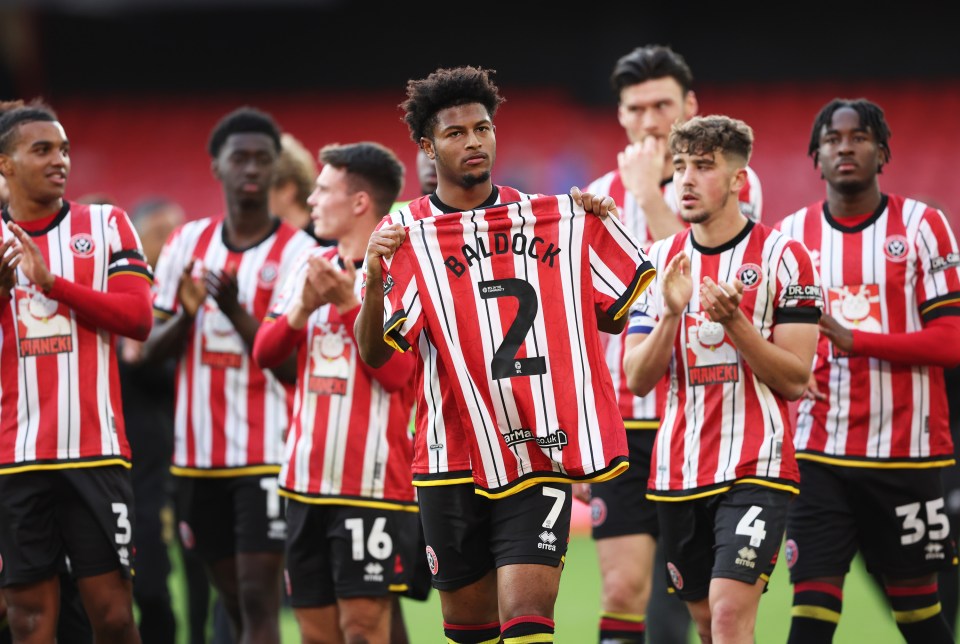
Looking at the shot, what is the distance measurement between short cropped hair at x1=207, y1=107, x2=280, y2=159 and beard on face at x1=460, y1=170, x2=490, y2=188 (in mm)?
2725

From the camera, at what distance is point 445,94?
4.81 meters

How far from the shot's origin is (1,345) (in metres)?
5.75

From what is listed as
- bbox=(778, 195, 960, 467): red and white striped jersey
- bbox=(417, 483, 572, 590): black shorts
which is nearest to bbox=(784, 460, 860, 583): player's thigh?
bbox=(778, 195, 960, 467): red and white striped jersey

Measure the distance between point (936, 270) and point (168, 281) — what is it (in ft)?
12.7

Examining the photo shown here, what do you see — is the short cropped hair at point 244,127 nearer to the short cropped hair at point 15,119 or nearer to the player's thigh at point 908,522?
the short cropped hair at point 15,119

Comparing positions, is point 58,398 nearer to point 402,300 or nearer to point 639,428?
point 402,300

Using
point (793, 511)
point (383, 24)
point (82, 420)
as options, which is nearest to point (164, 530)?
point (82, 420)

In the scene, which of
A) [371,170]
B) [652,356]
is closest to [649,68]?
[371,170]

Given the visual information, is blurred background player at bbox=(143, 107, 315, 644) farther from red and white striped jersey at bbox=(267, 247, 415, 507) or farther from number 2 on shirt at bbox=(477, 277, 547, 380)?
number 2 on shirt at bbox=(477, 277, 547, 380)

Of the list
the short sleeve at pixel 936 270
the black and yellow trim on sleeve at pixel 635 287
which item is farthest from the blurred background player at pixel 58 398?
the short sleeve at pixel 936 270

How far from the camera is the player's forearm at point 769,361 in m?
5.12

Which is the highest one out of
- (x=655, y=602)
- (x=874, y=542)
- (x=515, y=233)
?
(x=515, y=233)

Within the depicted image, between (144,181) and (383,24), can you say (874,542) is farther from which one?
(144,181)

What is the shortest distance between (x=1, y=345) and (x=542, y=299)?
2.53m
